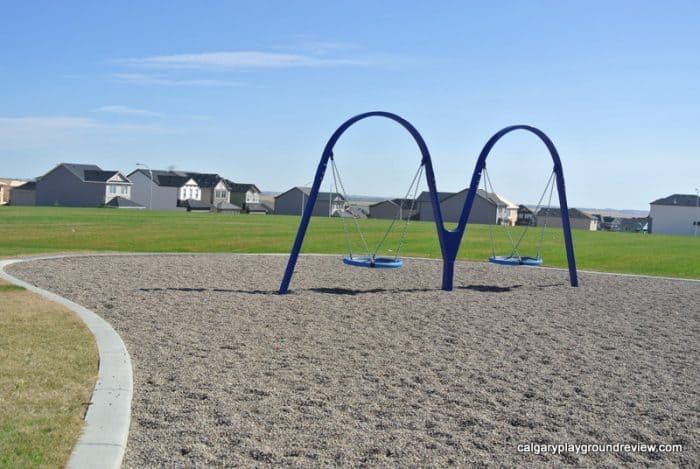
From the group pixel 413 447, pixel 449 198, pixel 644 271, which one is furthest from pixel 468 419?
pixel 449 198

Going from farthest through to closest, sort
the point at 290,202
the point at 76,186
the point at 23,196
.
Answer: the point at 290,202 → the point at 23,196 → the point at 76,186

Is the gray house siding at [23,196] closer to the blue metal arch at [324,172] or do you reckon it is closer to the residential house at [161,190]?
the residential house at [161,190]

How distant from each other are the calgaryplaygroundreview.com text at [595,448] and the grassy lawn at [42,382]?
3.85 m

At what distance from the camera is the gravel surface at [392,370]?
6527 mm

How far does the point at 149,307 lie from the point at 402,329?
463cm

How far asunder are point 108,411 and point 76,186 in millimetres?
104353

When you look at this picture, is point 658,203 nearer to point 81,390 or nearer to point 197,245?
point 197,245

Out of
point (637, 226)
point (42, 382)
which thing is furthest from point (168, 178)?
point (42, 382)

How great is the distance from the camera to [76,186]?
105 metres

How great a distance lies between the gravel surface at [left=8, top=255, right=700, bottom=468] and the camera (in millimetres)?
6527

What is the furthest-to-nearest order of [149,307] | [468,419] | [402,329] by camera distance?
[149,307] → [402,329] → [468,419]

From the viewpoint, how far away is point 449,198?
107500 mm

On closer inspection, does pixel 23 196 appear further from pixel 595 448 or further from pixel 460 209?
pixel 595 448

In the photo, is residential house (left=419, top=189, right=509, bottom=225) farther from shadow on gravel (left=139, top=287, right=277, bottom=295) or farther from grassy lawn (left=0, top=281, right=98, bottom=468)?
grassy lawn (left=0, top=281, right=98, bottom=468)
